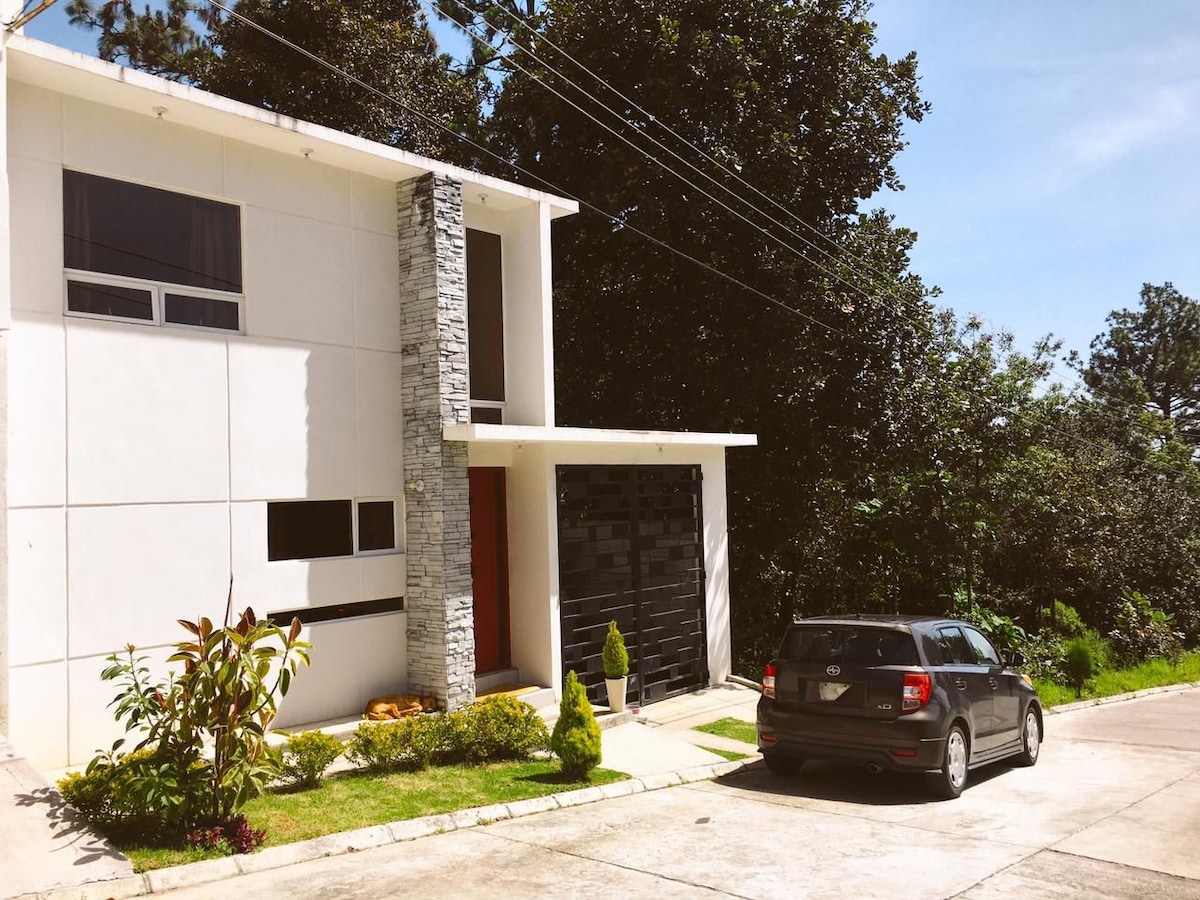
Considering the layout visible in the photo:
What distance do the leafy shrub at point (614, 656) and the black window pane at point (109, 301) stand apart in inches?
272

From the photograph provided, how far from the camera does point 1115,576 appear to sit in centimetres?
2620

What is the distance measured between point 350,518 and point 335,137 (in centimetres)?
446

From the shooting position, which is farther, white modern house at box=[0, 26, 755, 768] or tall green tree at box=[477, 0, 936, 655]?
tall green tree at box=[477, 0, 936, 655]

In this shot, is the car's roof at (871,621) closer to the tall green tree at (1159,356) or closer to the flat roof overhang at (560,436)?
the flat roof overhang at (560,436)

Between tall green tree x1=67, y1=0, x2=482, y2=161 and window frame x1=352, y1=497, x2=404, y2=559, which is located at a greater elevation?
tall green tree x1=67, y1=0, x2=482, y2=161

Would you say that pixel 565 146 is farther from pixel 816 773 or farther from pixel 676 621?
pixel 816 773

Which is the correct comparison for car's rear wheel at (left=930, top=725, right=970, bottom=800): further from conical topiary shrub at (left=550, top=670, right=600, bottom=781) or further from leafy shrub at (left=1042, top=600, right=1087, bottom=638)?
leafy shrub at (left=1042, top=600, right=1087, bottom=638)

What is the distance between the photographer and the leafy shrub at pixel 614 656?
13516 mm

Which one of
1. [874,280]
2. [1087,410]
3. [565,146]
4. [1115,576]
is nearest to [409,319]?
[565,146]

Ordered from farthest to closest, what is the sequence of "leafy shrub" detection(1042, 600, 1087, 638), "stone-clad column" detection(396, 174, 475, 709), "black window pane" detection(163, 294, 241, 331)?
"leafy shrub" detection(1042, 600, 1087, 638) → "stone-clad column" detection(396, 174, 475, 709) → "black window pane" detection(163, 294, 241, 331)

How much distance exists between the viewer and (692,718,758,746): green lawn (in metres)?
12.7

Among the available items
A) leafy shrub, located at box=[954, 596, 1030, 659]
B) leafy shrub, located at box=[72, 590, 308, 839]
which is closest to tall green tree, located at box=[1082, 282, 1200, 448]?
leafy shrub, located at box=[954, 596, 1030, 659]

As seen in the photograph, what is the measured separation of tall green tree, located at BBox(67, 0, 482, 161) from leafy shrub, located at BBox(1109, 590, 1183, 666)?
795 inches

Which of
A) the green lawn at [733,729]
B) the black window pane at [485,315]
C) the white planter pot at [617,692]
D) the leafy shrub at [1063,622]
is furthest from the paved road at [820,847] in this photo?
the leafy shrub at [1063,622]
